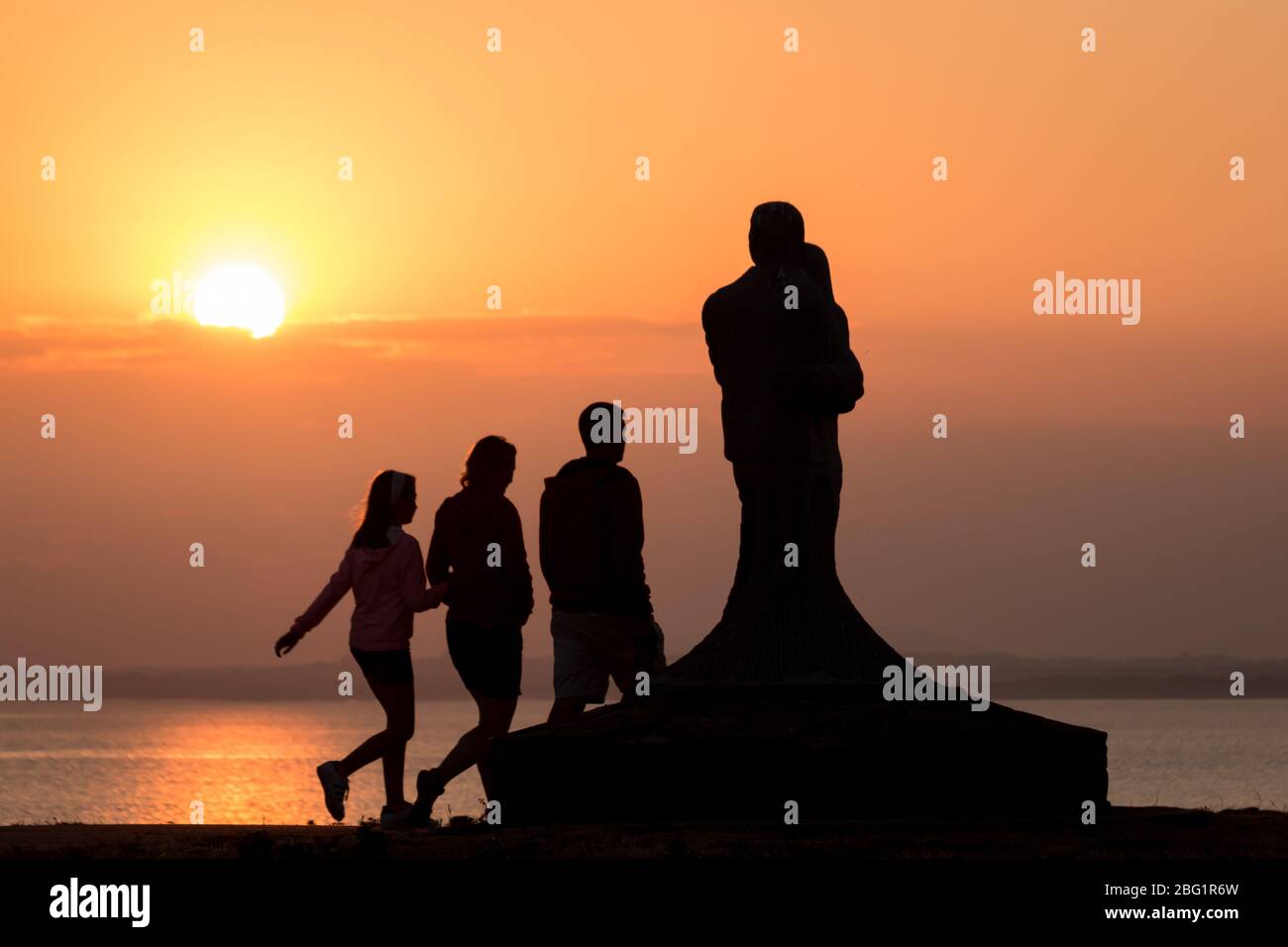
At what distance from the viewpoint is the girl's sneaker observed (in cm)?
1462

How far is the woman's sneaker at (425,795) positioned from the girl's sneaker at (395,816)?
6cm

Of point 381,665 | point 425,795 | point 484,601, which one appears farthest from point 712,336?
point 425,795

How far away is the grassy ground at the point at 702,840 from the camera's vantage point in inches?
486

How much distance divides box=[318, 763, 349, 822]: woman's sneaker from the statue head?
15.4ft

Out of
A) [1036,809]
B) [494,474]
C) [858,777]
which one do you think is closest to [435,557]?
[494,474]

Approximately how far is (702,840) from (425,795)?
217 centimetres

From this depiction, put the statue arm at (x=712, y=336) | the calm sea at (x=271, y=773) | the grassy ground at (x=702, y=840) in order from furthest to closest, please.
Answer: the calm sea at (x=271, y=773) → the statue arm at (x=712, y=336) → the grassy ground at (x=702, y=840)

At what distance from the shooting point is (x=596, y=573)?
604 inches

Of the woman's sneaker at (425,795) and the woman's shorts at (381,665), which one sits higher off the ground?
the woman's shorts at (381,665)

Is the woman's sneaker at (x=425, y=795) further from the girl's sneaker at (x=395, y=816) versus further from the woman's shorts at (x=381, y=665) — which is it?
the woman's shorts at (x=381, y=665)

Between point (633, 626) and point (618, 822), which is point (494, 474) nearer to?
point (633, 626)

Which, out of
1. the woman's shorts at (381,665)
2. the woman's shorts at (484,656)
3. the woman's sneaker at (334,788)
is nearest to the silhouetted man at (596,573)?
the woman's shorts at (484,656)
